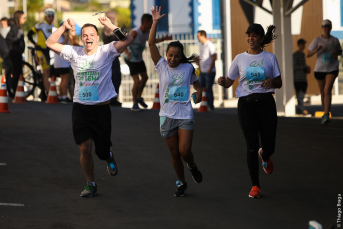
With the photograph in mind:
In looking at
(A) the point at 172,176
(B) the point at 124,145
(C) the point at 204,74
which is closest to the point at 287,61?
(C) the point at 204,74

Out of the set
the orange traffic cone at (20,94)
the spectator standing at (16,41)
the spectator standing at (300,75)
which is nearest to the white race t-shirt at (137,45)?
the spectator standing at (16,41)

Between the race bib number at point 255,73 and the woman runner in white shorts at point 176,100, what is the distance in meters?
0.58

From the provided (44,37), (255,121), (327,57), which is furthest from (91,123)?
(44,37)

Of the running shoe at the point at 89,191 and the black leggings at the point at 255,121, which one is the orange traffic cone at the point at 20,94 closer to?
the running shoe at the point at 89,191

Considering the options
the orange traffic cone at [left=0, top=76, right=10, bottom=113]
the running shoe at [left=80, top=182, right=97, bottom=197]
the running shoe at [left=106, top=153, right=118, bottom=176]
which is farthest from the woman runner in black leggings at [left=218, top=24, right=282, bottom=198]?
the orange traffic cone at [left=0, top=76, right=10, bottom=113]

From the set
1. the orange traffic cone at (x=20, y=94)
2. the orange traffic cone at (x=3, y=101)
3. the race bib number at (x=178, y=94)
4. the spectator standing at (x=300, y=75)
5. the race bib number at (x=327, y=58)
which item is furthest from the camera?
the spectator standing at (x=300, y=75)

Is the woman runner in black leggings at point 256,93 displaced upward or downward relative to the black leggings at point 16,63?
downward

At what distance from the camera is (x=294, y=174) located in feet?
27.6

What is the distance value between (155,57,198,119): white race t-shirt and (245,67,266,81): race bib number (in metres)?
0.66

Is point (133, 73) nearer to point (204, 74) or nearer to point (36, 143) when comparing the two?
point (204, 74)

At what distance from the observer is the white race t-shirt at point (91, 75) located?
6.92 meters

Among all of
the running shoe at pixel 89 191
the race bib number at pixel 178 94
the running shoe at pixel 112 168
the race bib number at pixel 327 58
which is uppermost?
the race bib number at pixel 327 58

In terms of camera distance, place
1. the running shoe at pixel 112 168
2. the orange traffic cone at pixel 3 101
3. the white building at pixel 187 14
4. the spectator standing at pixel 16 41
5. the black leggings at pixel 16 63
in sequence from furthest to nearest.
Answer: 1. the white building at pixel 187 14
2. the black leggings at pixel 16 63
3. the spectator standing at pixel 16 41
4. the orange traffic cone at pixel 3 101
5. the running shoe at pixel 112 168

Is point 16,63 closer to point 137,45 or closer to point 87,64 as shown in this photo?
point 137,45
